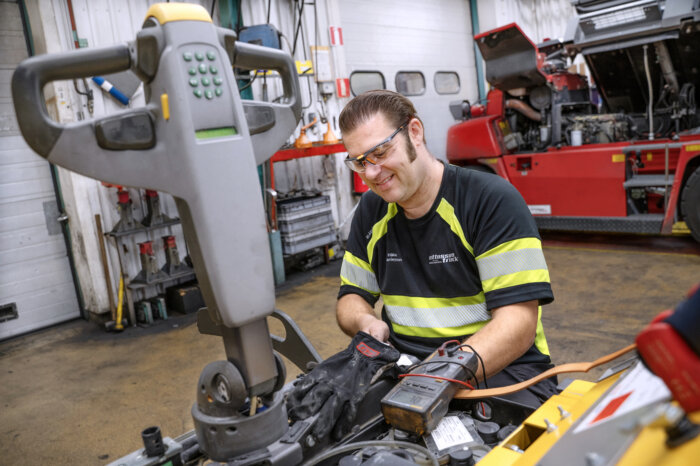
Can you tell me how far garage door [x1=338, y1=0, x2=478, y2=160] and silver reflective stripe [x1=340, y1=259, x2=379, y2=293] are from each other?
203 inches

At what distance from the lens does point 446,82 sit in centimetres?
802

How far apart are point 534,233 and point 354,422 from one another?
2.42 ft

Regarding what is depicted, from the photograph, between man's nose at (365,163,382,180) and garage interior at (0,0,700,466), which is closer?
man's nose at (365,163,382,180)

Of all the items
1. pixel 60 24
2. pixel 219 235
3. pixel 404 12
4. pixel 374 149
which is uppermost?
pixel 404 12

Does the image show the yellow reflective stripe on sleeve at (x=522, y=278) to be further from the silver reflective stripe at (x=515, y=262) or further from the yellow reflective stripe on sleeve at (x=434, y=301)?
the yellow reflective stripe on sleeve at (x=434, y=301)

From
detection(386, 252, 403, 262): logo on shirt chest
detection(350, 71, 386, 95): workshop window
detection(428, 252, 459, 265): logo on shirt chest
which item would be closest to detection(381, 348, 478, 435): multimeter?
detection(428, 252, 459, 265): logo on shirt chest

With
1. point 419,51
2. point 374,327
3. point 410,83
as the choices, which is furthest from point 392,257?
point 419,51

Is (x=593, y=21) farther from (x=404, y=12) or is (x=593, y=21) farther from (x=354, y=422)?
(x=354, y=422)

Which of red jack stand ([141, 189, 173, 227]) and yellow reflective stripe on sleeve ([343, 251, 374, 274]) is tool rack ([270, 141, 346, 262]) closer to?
red jack stand ([141, 189, 173, 227])

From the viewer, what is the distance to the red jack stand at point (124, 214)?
4.45 meters

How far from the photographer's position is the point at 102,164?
0.79 metres

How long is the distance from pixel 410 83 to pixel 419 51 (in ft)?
1.71

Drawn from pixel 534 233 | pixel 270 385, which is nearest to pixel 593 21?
pixel 534 233

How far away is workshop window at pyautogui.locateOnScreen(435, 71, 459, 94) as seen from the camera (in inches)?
309
